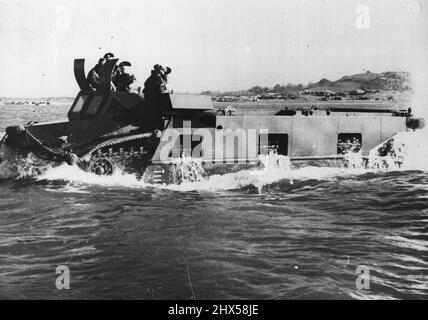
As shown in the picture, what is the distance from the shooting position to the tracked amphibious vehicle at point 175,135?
12312 mm

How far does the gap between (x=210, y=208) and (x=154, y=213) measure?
1.12 m

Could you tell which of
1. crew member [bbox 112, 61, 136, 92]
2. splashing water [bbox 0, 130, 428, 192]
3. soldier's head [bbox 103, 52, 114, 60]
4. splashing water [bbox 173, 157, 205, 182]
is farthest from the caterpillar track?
soldier's head [bbox 103, 52, 114, 60]

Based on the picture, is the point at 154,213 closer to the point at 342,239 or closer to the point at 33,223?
the point at 33,223

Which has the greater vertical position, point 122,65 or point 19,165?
point 122,65

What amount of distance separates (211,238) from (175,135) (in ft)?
16.7

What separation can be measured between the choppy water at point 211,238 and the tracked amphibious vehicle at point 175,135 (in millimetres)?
529

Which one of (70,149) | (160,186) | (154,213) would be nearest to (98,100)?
(70,149)

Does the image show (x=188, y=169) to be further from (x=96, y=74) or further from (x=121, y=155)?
(x=96, y=74)

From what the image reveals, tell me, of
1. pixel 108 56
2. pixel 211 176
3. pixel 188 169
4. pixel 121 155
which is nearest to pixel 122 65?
pixel 108 56

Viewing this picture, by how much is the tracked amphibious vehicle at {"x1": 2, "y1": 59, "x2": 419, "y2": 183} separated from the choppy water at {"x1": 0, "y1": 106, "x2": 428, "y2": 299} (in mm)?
529

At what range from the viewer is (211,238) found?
26.0ft

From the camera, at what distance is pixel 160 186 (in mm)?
12258

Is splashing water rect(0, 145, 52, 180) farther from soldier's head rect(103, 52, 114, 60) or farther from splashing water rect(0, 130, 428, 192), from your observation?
Answer: soldier's head rect(103, 52, 114, 60)

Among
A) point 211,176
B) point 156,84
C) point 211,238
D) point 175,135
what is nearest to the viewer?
point 211,238
